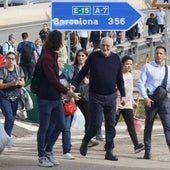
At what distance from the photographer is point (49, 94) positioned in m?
10.2

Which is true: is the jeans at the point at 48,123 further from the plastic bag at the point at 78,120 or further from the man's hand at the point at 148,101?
the plastic bag at the point at 78,120

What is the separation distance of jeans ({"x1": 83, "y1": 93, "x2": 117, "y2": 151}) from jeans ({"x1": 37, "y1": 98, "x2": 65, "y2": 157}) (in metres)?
0.53

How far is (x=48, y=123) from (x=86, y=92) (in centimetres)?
155

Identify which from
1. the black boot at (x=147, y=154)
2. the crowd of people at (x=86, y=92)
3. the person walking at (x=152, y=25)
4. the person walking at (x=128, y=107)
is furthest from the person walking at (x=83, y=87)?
the person walking at (x=152, y=25)

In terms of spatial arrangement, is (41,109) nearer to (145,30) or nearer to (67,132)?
(67,132)

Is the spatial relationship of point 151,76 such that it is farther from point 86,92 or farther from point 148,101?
point 86,92

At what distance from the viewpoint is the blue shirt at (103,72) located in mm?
10688

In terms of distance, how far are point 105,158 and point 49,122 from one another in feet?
3.55

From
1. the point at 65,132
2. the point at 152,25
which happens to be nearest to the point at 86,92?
the point at 65,132

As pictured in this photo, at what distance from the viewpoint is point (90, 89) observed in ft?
35.6

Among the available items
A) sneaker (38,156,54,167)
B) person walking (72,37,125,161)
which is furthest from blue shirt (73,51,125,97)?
sneaker (38,156,54,167)

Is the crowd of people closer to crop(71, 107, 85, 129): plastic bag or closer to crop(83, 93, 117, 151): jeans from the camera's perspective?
crop(83, 93, 117, 151): jeans

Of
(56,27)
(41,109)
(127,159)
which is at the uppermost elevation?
(56,27)

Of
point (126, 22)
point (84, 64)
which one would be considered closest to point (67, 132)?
point (84, 64)
